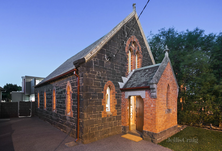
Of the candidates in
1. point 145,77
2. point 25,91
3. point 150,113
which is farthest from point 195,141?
point 25,91

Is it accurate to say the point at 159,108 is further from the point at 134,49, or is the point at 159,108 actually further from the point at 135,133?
the point at 134,49

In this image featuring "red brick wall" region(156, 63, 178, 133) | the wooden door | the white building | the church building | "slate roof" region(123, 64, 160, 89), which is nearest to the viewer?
the church building

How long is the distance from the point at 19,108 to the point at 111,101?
14302 millimetres

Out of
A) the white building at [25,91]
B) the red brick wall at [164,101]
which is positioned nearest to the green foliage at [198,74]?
the red brick wall at [164,101]

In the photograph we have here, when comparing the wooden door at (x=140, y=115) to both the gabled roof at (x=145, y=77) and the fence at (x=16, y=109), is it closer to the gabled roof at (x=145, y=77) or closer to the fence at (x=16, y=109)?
the gabled roof at (x=145, y=77)

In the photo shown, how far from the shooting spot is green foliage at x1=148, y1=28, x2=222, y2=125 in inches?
432

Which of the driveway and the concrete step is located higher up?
the driveway

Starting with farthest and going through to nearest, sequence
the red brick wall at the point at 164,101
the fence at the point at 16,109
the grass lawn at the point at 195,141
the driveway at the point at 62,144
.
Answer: the fence at the point at 16,109 < the red brick wall at the point at 164,101 < the grass lawn at the point at 195,141 < the driveway at the point at 62,144

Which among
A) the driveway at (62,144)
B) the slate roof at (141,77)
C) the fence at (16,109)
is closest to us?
the driveway at (62,144)

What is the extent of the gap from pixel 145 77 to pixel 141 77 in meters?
0.35

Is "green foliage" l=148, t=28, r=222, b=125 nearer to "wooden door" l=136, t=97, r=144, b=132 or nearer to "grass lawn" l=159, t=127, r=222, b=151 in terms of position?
"grass lawn" l=159, t=127, r=222, b=151

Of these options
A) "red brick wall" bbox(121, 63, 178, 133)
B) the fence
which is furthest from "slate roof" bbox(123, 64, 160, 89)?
the fence

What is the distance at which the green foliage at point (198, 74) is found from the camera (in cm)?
1097

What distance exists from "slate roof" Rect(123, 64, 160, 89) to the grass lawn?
354 cm
